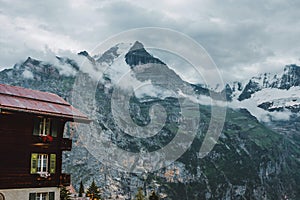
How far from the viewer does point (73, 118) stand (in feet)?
133

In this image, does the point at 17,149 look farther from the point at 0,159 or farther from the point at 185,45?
the point at 185,45

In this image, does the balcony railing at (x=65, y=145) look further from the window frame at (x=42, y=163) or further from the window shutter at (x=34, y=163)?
the window shutter at (x=34, y=163)

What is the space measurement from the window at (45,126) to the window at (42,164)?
203cm

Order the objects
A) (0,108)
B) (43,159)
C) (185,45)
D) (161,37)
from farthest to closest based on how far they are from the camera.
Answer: (161,37) < (185,45) < (43,159) < (0,108)

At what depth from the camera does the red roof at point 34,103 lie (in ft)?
117

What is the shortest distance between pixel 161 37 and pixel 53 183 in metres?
21.8

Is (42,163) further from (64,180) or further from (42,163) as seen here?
(64,180)

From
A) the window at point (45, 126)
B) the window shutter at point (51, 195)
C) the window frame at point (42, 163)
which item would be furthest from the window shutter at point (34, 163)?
the window shutter at point (51, 195)

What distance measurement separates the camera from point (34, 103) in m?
38.9

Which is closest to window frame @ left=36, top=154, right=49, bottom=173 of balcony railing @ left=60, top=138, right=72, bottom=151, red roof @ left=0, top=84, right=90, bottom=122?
balcony railing @ left=60, top=138, right=72, bottom=151

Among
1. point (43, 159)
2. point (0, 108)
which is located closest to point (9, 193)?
point (43, 159)

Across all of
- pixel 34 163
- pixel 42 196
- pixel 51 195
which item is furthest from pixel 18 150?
pixel 51 195

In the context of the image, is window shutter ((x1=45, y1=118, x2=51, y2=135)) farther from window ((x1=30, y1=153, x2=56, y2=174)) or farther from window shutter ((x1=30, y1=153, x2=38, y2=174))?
window shutter ((x1=30, y1=153, x2=38, y2=174))

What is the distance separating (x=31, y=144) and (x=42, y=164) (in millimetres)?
2428
